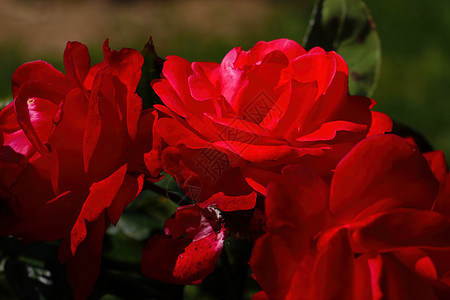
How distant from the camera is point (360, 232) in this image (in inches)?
17.1

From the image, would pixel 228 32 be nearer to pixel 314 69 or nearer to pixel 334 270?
pixel 314 69

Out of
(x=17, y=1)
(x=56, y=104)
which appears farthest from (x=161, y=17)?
(x=56, y=104)

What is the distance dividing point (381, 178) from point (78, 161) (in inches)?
10.8

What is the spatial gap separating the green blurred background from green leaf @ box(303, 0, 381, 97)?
1.40m

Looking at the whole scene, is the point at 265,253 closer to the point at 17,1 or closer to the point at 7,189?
the point at 7,189

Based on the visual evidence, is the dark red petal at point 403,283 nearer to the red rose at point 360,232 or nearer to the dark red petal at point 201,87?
the red rose at point 360,232

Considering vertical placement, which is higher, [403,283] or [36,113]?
[36,113]

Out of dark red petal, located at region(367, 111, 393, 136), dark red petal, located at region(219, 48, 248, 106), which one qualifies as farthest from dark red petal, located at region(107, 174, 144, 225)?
dark red petal, located at region(367, 111, 393, 136)

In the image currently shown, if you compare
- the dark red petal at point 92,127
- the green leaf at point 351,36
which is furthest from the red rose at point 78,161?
the green leaf at point 351,36

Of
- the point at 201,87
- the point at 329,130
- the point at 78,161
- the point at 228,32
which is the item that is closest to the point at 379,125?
the point at 329,130

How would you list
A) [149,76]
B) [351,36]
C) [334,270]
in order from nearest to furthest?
[334,270] → [149,76] → [351,36]

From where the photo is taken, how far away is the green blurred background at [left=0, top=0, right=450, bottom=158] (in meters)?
2.40

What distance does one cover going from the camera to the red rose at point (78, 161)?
1.63ft

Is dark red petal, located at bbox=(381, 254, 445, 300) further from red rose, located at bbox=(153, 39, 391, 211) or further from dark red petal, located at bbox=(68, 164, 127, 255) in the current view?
dark red petal, located at bbox=(68, 164, 127, 255)
